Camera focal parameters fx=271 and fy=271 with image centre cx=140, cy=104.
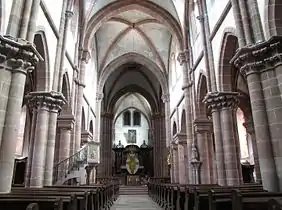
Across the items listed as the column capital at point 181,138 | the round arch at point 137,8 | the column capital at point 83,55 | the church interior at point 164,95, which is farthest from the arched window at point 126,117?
the column capital at point 83,55

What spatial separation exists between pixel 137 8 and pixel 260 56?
14.8m

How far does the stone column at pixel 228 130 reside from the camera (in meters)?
11.3

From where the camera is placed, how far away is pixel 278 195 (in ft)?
17.1

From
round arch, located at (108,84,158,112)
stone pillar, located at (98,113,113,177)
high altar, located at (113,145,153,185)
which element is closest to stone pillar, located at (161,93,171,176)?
round arch, located at (108,84,158,112)

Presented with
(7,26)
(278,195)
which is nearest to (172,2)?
(7,26)

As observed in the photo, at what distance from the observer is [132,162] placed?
39.5 metres

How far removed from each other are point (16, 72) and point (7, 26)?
1.41 m

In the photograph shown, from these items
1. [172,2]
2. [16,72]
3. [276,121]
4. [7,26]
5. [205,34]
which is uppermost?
[172,2]

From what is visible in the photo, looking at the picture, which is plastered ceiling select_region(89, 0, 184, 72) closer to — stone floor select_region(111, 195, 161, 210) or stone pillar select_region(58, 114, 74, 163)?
stone pillar select_region(58, 114, 74, 163)

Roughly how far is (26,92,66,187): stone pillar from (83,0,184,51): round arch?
9556 mm

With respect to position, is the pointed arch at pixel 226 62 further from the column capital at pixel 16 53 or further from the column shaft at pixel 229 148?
the column capital at pixel 16 53

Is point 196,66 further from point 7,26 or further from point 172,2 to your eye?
point 7,26

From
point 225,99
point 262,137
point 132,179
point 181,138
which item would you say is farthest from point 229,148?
point 132,179

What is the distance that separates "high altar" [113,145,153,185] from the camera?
3828 centimetres
